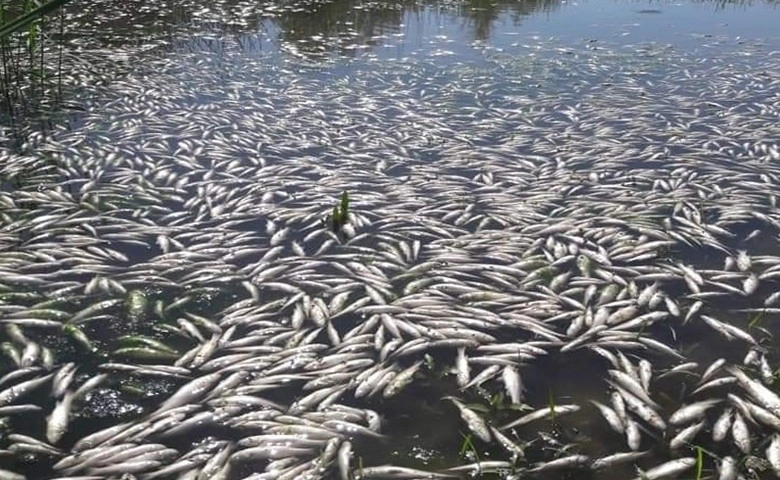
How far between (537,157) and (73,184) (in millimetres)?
4034

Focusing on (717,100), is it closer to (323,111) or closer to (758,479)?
(323,111)

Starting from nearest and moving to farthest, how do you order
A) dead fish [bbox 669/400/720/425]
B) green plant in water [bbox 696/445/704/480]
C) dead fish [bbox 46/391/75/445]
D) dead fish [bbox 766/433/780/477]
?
green plant in water [bbox 696/445/704/480], dead fish [bbox 766/433/780/477], dead fish [bbox 46/391/75/445], dead fish [bbox 669/400/720/425]

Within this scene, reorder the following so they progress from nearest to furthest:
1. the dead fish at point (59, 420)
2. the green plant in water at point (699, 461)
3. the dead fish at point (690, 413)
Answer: the green plant in water at point (699, 461) → the dead fish at point (59, 420) → the dead fish at point (690, 413)

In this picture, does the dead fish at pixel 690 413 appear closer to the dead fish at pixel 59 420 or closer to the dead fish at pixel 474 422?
the dead fish at pixel 474 422

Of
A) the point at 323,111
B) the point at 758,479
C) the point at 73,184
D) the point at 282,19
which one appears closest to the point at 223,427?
the point at 758,479

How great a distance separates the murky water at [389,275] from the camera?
3191mm

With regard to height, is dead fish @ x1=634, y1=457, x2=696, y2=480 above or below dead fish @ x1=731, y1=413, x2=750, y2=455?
above

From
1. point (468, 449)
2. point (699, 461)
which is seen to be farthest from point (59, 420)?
point (699, 461)

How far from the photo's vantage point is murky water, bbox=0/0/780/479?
319 centimetres

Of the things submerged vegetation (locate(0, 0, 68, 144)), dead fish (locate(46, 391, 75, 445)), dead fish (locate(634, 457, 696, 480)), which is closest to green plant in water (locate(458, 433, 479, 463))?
dead fish (locate(634, 457, 696, 480))

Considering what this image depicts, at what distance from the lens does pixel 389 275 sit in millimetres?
4605

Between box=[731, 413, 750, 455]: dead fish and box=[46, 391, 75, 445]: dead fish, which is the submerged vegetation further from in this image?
box=[731, 413, 750, 455]: dead fish

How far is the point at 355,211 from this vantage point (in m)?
5.47

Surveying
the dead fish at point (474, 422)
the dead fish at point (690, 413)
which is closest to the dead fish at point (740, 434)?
the dead fish at point (690, 413)
